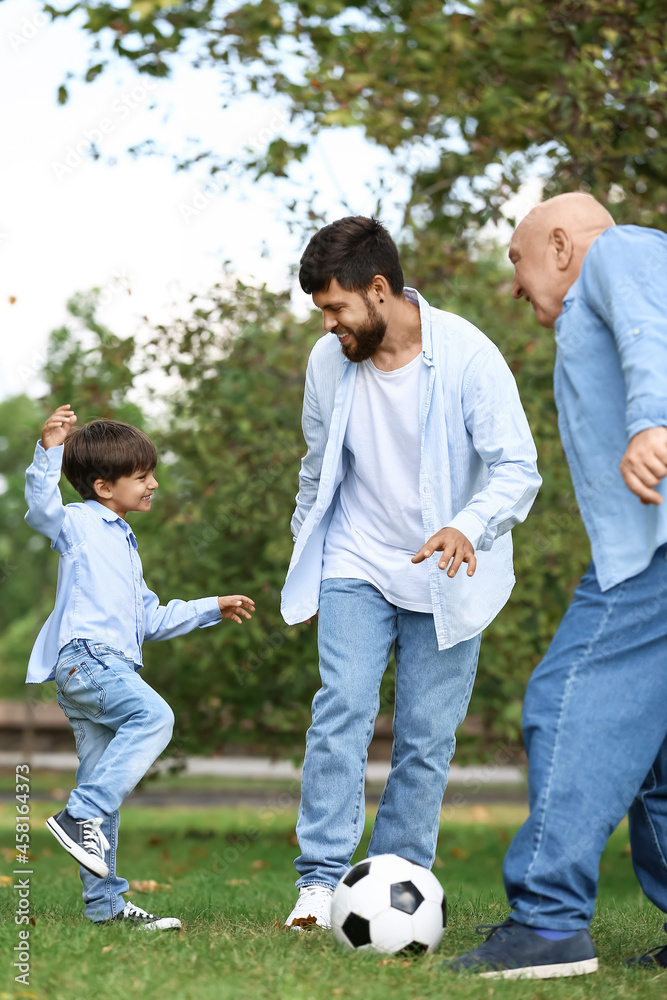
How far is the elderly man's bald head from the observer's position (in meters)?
3.07

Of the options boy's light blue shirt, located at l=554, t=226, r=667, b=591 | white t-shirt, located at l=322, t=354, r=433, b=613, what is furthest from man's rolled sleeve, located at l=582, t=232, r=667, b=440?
white t-shirt, located at l=322, t=354, r=433, b=613

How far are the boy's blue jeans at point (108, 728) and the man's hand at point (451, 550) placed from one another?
3.63ft

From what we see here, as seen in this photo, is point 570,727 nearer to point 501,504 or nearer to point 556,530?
point 501,504

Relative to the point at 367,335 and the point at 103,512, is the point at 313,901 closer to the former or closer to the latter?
the point at 103,512

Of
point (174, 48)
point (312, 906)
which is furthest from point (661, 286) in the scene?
point (174, 48)

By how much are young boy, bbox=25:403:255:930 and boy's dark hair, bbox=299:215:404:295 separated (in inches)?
34.3

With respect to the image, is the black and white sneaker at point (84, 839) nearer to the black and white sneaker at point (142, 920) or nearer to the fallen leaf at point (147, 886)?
the black and white sneaker at point (142, 920)

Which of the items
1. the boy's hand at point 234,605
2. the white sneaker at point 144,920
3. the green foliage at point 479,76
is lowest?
the white sneaker at point 144,920

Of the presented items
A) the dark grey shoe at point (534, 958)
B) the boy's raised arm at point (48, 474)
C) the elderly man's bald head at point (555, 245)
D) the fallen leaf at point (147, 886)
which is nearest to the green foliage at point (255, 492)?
the fallen leaf at point (147, 886)

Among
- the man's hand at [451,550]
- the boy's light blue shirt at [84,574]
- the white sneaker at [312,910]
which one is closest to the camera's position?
the man's hand at [451,550]

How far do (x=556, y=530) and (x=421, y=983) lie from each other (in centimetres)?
471

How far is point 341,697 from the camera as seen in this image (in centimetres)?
362

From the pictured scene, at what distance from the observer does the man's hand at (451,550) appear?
10.3 feet

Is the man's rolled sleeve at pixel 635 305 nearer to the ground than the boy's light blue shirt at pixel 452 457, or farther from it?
farther from it
